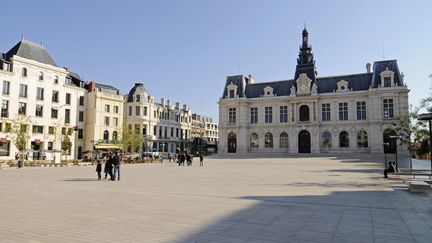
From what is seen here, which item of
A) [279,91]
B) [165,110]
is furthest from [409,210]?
[165,110]

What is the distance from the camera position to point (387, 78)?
210ft

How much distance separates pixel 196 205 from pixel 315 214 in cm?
368

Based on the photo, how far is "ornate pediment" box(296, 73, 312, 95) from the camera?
231 feet

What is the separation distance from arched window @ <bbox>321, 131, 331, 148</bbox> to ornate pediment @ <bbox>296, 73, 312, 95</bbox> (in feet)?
31.3

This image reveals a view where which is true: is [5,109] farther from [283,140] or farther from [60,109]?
[283,140]

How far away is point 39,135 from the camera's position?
50.9m

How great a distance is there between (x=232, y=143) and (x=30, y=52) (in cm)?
4404

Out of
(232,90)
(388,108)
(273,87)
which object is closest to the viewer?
(388,108)

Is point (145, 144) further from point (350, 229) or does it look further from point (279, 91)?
point (350, 229)

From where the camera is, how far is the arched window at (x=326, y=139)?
67188mm

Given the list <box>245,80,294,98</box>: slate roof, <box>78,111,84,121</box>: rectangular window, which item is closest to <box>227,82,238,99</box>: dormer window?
<box>245,80,294,98</box>: slate roof

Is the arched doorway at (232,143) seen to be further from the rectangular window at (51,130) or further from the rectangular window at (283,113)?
the rectangular window at (51,130)

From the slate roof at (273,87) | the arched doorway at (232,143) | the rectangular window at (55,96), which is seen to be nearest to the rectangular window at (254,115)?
the slate roof at (273,87)

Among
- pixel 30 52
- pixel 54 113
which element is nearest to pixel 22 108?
pixel 54 113
